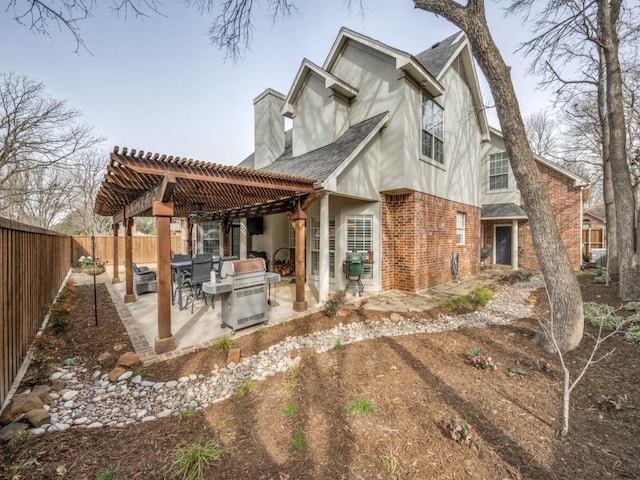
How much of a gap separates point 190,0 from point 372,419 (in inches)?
313

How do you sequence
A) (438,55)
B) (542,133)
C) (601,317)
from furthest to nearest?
(542,133) → (438,55) → (601,317)

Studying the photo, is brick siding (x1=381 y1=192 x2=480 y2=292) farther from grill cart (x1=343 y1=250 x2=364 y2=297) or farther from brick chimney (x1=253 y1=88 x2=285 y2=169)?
brick chimney (x1=253 y1=88 x2=285 y2=169)

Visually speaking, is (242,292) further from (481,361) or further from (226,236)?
(226,236)

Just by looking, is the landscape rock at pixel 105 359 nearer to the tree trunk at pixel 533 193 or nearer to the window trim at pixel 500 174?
the tree trunk at pixel 533 193

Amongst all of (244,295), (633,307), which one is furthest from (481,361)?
(633,307)

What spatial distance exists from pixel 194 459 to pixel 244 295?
3.12 meters

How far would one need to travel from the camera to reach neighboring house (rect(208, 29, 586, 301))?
24.5 feet

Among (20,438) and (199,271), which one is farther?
(199,271)

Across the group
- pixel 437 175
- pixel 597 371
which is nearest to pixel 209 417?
pixel 597 371

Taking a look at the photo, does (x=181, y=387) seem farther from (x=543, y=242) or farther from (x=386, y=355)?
(x=543, y=242)

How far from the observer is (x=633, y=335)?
168 inches

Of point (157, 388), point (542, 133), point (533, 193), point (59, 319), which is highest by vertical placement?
point (542, 133)

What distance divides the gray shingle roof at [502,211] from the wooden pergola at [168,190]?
35.2ft

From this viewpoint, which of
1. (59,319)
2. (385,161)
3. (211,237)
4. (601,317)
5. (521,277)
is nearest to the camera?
(601,317)
